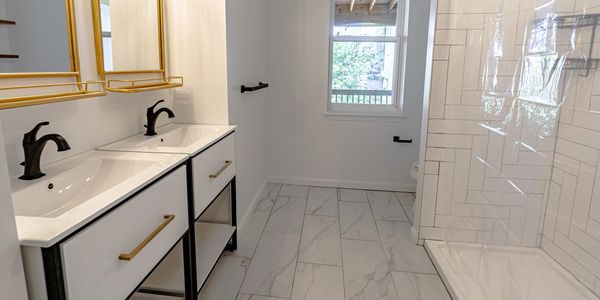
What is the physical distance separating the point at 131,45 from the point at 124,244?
1.20 metres

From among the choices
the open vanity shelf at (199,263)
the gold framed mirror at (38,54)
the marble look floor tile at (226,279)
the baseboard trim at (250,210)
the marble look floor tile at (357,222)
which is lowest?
the marble look floor tile at (226,279)

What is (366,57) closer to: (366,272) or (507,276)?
(366,272)

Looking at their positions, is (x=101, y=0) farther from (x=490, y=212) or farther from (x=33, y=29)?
(x=490, y=212)

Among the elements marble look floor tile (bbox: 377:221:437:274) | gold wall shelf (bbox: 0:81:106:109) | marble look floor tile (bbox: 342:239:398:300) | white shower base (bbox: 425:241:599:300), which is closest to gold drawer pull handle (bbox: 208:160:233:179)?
gold wall shelf (bbox: 0:81:106:109)

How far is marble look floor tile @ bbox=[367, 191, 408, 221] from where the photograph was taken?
123 inches

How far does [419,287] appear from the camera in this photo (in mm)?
2107

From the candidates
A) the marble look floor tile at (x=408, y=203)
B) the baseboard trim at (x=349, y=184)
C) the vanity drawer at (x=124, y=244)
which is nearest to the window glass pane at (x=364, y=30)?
the baseboard trim at (x=349, y=184)

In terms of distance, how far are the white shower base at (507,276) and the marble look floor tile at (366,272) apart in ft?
1.11

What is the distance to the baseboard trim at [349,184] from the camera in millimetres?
3773

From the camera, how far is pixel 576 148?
6.81 feet

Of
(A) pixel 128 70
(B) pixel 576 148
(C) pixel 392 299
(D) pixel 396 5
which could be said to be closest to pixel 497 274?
(C) pixel 392 299

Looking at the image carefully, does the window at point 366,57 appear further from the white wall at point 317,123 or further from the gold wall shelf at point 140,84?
the gold wall shelf at point 140,84

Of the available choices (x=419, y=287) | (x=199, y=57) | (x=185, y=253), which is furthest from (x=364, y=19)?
(x=185, y=253)

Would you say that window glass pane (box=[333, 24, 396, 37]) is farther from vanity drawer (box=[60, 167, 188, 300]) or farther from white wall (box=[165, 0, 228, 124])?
vanity drawer (box=[60, 167, 188, 300])
